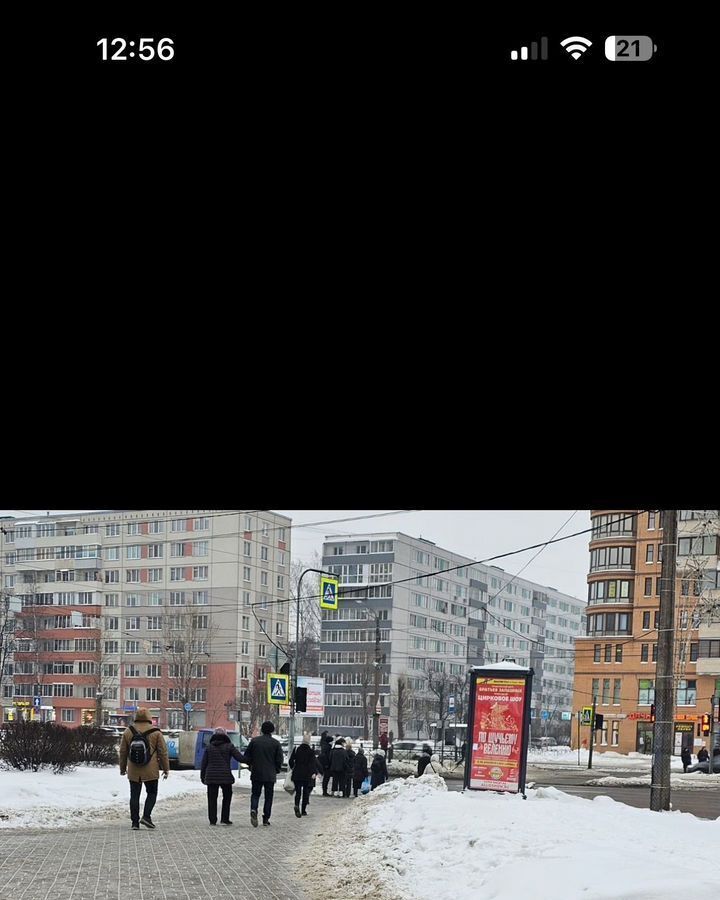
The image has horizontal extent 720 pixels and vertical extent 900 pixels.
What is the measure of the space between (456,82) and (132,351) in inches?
32.0

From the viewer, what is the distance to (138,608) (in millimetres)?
92875

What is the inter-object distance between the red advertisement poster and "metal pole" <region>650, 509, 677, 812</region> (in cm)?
238

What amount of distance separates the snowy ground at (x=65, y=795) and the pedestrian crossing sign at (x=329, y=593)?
10.1 metres

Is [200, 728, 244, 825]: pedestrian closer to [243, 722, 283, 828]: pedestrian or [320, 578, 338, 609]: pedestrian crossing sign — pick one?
[243, 722, 283, 828]: pedestrian

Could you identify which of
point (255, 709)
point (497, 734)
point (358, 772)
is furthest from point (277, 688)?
point (255, 709)

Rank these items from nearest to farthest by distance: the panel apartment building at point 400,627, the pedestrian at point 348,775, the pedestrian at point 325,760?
the pedestrian at point 348,775 → the pedestrian at point 325,760 → the panel apartment building at point 400,627

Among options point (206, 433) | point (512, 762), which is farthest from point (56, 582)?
point (206, 433)

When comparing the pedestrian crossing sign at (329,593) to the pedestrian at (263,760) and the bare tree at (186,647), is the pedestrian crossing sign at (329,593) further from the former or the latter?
the bare tree at (186,647)

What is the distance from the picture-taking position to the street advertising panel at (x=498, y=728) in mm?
20719

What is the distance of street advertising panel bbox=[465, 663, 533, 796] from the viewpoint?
68.0 feet

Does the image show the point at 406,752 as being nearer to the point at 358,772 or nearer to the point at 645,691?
the point at 358,772

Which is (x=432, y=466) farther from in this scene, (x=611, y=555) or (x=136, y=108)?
(x=611, y=555)

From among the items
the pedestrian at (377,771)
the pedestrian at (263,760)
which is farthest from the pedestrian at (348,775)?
the pedestrian at (263,760)

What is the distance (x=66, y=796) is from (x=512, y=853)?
10.3 meters
